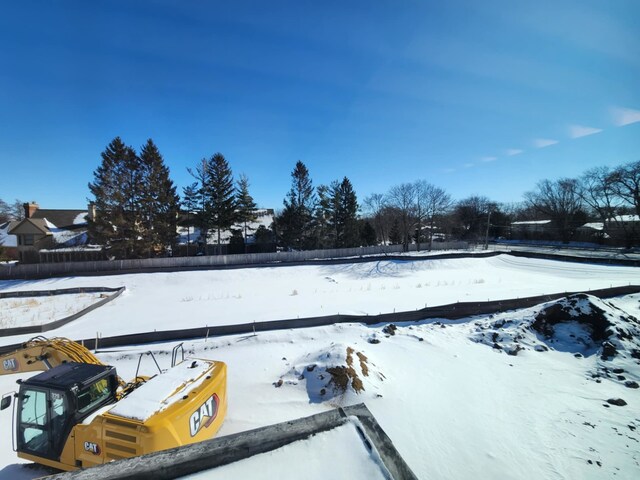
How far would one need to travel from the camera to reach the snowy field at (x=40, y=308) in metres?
15.2

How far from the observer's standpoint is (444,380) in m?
8.12

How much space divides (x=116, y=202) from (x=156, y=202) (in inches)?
137

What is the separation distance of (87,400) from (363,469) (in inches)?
218

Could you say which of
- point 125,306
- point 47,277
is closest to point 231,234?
point 47,277

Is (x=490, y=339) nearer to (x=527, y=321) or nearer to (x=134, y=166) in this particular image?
(x=527, y=321)

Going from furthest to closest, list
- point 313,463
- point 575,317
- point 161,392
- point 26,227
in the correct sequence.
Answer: point 26,227 → point 575,317 → point 161,392 → point 313,463

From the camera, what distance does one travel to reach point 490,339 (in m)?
10.9

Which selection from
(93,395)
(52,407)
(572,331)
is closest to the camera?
(52,407)

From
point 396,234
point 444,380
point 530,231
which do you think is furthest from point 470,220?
point 444,380

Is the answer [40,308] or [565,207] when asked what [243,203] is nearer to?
[40,308]

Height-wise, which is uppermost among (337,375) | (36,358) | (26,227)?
(26,227)

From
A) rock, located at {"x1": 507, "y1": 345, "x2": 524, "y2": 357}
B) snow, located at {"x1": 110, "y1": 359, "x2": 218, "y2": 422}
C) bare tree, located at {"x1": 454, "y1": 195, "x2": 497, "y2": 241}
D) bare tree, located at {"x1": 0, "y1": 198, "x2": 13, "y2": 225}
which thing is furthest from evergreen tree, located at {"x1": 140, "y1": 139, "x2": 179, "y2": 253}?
bare tree, located at {"x1": 454, "y1": 195, "x2": 497, "y2": 241}

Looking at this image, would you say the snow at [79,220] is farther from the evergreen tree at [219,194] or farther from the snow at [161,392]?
the snow at [161,392]

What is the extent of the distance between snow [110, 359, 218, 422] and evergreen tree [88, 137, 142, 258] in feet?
91.5
